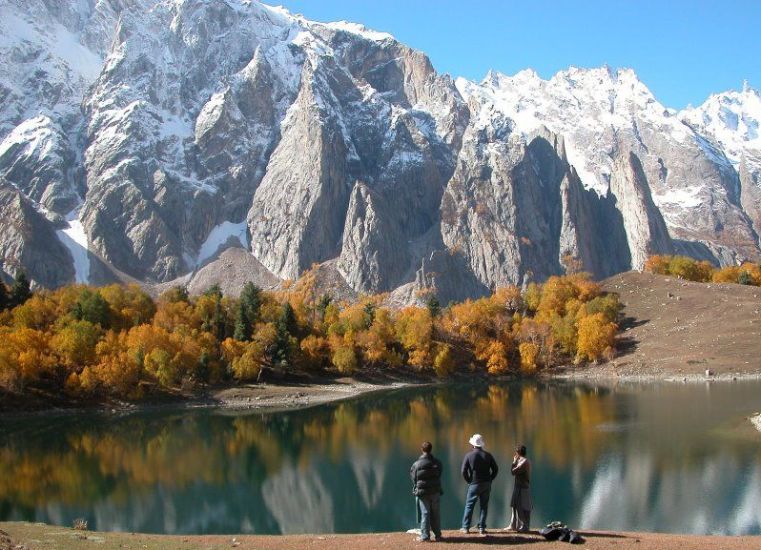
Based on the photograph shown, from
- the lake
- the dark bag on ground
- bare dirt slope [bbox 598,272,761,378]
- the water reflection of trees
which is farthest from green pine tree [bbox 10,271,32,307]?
the dark bag on ground

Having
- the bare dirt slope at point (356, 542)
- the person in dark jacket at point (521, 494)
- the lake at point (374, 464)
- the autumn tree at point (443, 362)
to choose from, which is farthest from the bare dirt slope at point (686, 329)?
the person in dark jacket at point (521, 494)

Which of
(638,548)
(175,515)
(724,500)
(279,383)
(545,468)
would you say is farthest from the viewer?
(279,383)

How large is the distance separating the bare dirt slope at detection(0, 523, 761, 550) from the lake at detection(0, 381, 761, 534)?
34.5 ft

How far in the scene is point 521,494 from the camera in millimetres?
25078

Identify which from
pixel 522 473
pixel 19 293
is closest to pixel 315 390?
pixel 19 293

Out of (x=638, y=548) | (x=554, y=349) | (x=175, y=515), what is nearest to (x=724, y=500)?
(x=638, y=548)

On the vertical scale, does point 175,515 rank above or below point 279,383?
below

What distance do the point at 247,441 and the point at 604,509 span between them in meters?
40.0

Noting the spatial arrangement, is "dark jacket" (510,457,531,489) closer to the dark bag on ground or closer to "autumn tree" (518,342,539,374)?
the dark bag on ground

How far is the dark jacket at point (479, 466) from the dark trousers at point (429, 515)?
1269 millimetres

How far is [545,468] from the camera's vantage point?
5069 cm

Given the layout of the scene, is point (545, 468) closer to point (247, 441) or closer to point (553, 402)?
point (247, 441)

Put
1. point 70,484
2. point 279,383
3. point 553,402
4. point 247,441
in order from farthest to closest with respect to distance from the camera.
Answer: point 279,383 < point 553,402 < point 247,441 < point 70,484

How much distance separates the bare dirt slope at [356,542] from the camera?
Result: 77.8 ft
